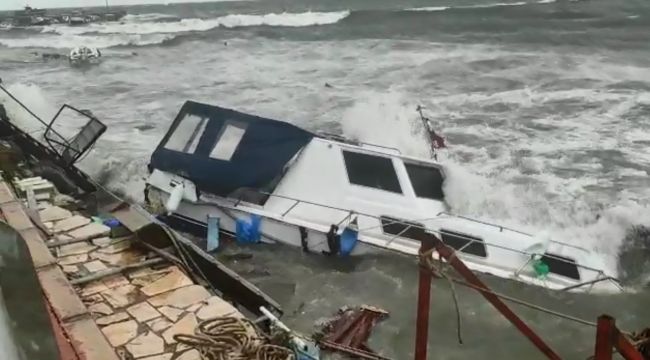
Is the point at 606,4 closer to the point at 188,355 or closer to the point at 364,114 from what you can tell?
the point at 364,114

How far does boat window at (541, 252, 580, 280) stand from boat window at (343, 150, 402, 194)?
9.46ft

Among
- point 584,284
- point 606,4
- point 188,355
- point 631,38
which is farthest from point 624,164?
point 606,4

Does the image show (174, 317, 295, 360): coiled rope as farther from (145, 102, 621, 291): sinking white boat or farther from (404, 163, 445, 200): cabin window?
(404, 163, 445, 200): cabin window

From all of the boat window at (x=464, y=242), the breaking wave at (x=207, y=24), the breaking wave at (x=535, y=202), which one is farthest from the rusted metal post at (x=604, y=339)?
the breaking wave at (x=207, y=24)

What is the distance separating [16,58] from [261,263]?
38.9 metres

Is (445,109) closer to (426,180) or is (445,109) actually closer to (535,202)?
(535,202)

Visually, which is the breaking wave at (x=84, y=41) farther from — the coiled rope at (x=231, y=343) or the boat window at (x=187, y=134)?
the coiled rope at (x=231, y=343)

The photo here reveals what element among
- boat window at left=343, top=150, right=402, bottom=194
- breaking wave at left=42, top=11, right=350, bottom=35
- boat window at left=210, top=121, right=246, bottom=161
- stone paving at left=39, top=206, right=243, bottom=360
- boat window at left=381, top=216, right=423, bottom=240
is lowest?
breaking wave at left=42, top=11, right=350, bottom=35

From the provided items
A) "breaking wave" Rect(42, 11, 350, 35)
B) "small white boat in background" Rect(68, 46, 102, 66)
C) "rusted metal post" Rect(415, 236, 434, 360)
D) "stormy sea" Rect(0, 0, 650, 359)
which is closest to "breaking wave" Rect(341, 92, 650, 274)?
"stormy sea" Rect(0, 0, 650, 359)

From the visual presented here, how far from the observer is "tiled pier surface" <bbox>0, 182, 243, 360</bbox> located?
681 centimetres

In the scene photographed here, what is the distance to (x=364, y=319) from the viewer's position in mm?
10359

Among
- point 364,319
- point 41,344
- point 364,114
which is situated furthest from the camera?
point 364,114

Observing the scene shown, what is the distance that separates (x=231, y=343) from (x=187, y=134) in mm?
7480

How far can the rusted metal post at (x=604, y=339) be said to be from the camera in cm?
490
